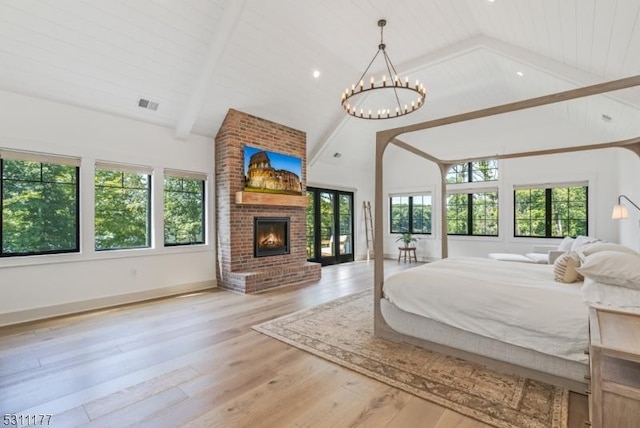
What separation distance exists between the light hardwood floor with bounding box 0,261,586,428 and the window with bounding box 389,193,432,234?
6.17 meters

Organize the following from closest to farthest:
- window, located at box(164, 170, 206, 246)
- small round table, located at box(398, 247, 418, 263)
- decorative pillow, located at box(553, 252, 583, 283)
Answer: decorative pillow, located at box(553, 252, 583, 283), window, located at box(164, 170, 206, 246), small round table, located at box(398, 247, 418, 263)

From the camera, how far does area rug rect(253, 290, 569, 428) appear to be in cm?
194

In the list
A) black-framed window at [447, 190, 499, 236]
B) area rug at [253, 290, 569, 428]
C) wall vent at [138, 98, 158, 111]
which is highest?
wall vent at [138, 98, 158, 111]

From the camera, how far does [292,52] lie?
15.4ft

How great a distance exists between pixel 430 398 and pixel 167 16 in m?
4.52

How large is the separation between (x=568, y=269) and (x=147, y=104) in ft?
17.6

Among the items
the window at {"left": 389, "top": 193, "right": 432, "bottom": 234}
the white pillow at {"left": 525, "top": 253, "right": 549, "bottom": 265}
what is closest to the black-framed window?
the window at {"left": 389, "top": 193, "right": 432, "bottom": 234}

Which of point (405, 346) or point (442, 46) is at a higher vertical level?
point (442, 46)

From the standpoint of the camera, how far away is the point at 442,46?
465cm

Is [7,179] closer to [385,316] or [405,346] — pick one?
[385,316]

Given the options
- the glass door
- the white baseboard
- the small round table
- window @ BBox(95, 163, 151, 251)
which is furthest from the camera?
the small round table

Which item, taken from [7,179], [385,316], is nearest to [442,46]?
[385,316]

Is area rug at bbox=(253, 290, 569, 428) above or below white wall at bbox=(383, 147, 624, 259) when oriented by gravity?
below

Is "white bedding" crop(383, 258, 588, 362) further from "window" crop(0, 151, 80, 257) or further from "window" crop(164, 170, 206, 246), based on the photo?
"window" crop(0, 151, 80, 257)
